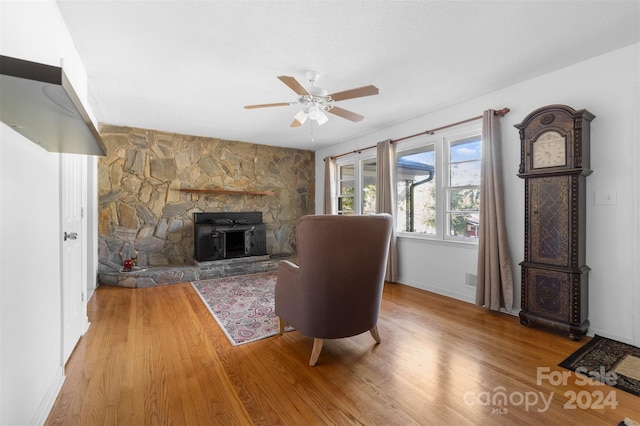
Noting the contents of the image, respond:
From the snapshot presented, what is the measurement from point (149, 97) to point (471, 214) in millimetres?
4149

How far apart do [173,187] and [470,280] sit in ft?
15.8

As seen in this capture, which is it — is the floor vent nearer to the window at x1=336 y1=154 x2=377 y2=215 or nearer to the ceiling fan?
the window at x1=336 y1=154 x2=377 y2=215

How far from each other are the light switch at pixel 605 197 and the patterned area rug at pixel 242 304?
303 centimetres

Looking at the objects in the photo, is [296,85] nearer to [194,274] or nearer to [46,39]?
[46,39]

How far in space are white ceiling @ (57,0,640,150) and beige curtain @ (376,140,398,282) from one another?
949mm

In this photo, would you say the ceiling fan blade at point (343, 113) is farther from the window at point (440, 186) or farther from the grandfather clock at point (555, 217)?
the grandfather clock at point (555, 217)

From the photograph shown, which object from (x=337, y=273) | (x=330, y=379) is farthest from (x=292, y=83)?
(x=330, y=379)

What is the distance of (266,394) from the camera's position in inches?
69.9

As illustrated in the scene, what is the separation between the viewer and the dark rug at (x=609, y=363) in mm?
1904

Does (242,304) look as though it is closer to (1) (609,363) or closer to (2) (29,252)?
(2) (29,252)

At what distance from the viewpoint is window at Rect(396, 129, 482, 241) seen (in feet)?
11.7

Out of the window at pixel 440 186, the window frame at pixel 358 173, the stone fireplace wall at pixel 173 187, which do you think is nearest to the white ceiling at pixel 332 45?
the window at pixel 440 186

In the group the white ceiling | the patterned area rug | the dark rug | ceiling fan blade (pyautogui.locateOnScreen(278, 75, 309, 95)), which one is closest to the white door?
the white ceiling

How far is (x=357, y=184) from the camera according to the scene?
17.5 feet
